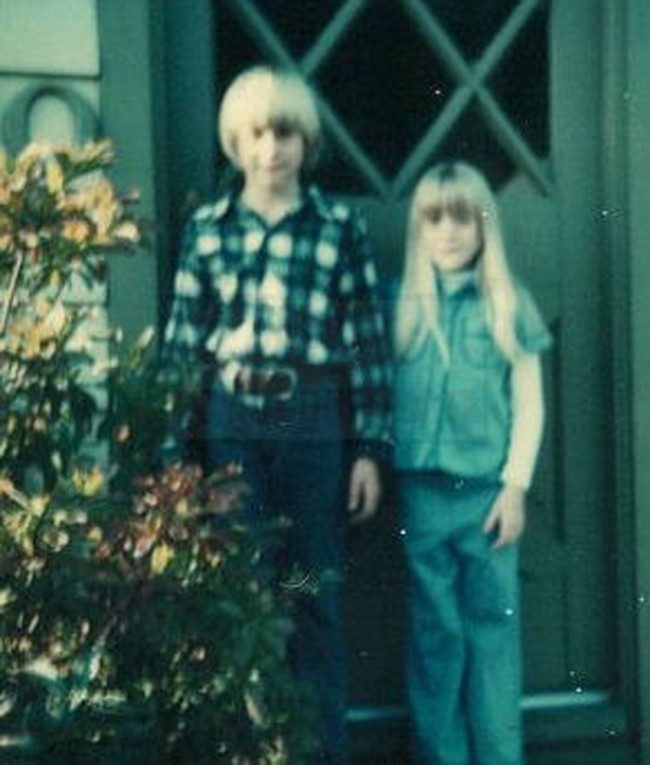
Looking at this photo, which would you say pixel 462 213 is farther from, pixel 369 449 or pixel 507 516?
pixel 507 516

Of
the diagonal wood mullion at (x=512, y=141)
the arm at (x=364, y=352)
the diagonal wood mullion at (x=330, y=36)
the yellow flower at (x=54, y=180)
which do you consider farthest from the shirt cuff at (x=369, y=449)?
the yellow flower at (x=54, y=180)

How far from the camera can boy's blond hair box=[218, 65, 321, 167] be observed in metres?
3.87

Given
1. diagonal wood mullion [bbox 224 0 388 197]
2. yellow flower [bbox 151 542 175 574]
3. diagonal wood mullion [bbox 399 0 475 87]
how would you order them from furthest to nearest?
diagonal wood mullion [bbox 399 0 475 87], diagonal wood mullion [bbox 224 0 388 197], yellow flower [bbox 151 542 175 574]

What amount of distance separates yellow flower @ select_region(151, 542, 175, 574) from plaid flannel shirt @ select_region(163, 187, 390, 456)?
1112mm

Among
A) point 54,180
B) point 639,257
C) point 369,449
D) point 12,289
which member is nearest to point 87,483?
point 12,289

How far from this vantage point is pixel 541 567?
14.8 feet

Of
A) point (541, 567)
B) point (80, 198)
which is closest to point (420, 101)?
point (541, 567)

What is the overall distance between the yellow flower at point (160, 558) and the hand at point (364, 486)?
4.15 feet

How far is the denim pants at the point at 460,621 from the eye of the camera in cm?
412

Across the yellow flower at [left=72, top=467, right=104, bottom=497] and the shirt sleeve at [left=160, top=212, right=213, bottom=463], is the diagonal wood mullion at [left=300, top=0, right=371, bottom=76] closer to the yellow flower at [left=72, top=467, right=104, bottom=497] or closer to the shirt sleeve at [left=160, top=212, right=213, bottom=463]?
the shirt sleeve at [left=160, top=212, right=213, bottom=463]

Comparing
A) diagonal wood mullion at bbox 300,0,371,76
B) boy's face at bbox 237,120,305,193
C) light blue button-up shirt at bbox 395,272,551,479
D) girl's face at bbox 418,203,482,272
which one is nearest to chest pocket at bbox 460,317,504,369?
light blue button-up shirt at bbox 395,272,551,479

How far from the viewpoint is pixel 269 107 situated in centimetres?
386

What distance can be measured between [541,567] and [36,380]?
2116 millimetres

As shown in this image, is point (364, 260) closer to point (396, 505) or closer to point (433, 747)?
point (396, 505)
